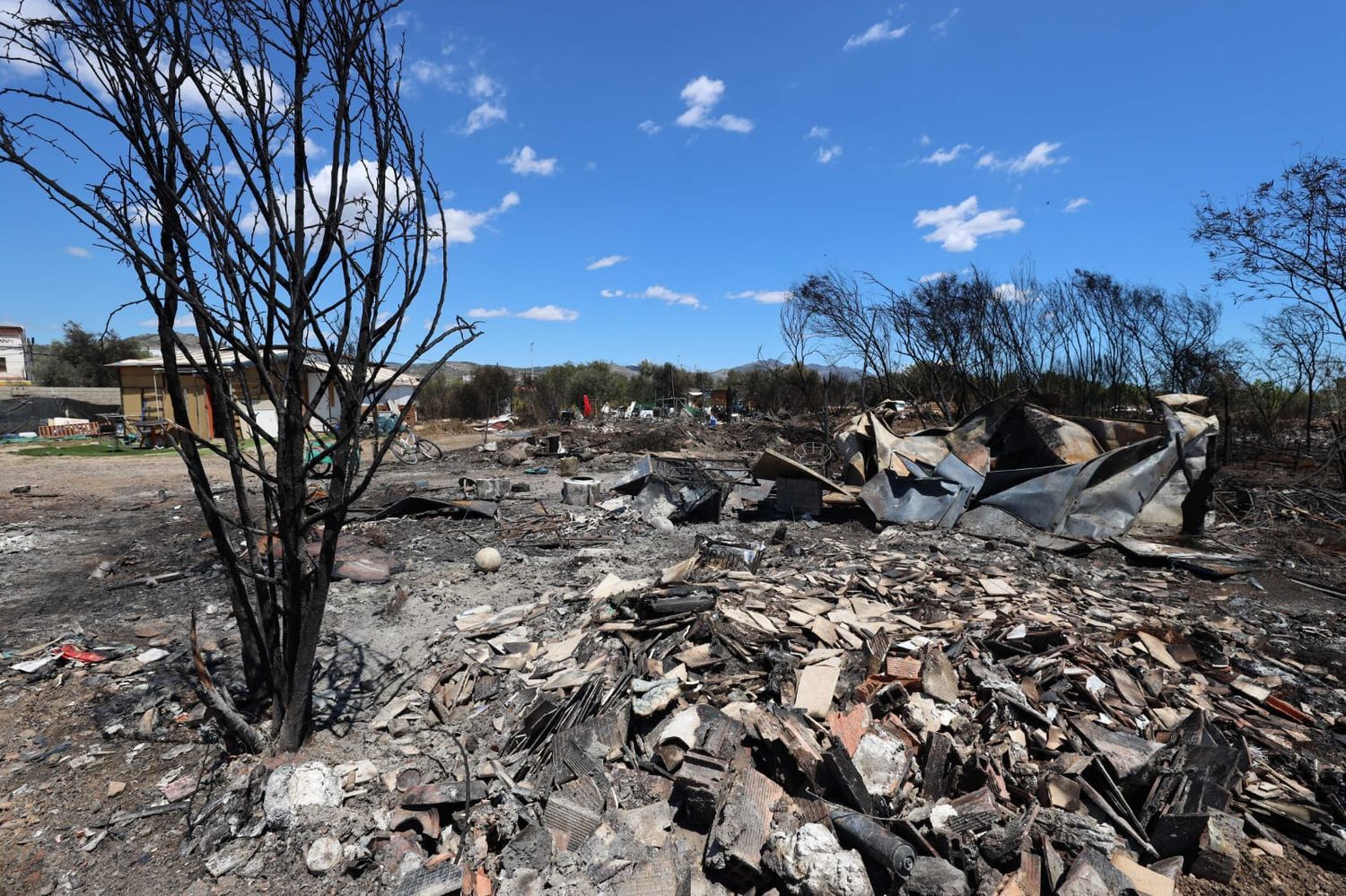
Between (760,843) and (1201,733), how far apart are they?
94.8 inches

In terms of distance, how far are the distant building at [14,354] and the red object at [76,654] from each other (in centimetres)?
4438

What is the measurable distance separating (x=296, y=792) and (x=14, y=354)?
5028 cm

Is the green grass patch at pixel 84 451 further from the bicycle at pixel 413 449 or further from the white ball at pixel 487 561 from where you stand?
→ the white ball at pixel 487 561

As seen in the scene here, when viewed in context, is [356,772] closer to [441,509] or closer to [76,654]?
[76,654]

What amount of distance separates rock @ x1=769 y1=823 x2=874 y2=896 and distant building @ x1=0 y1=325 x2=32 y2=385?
161 ft

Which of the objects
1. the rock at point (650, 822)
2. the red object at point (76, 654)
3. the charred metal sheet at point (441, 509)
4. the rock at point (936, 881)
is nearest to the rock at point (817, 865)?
the rock at point (936, 881)

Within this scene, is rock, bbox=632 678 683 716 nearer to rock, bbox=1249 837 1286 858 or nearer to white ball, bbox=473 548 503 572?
rock, bbox=1249 837 1286 858

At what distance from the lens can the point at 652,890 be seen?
2.30 m

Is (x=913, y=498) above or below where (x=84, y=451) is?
above

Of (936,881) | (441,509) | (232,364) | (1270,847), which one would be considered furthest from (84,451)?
(1270,847)

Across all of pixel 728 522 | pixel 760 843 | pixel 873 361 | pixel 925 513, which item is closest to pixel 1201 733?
pixel 760 843

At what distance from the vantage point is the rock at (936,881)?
2.18 metres

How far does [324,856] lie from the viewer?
95.9 inches

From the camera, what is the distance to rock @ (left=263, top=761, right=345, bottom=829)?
102 inches
